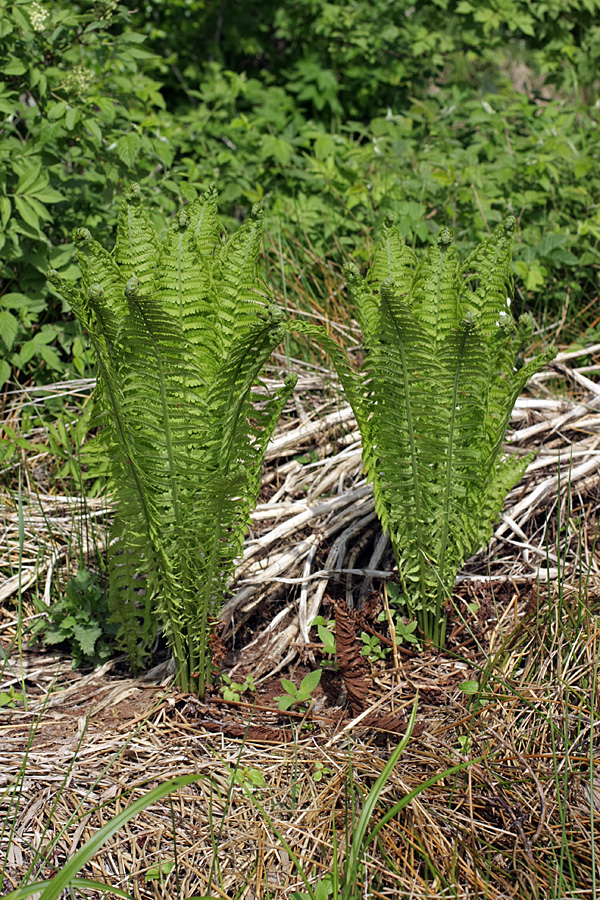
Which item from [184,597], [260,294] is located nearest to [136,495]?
[184,597]

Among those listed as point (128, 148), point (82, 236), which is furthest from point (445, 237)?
point (128, 148)

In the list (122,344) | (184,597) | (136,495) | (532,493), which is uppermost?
(122,344)

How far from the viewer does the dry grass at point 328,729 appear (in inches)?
56.5

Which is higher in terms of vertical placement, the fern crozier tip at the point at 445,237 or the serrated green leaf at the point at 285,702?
the fern crozier tip at the point at 445,237

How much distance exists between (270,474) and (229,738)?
38.7 inches

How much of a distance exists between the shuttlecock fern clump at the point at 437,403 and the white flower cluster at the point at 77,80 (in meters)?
1.68

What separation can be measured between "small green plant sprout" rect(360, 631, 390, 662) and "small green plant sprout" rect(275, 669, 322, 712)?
0.48 ft

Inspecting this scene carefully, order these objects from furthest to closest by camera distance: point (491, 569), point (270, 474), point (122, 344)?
point (270, 474) → point (491, 569) → point (122, 344)

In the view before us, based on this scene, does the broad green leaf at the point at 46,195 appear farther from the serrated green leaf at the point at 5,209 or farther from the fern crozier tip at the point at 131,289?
the fern crozier tip at the point at 131,289

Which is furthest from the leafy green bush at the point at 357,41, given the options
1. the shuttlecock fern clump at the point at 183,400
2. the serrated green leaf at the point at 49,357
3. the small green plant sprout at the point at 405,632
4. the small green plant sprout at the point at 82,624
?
the small green plant sprout at the point at 405,632

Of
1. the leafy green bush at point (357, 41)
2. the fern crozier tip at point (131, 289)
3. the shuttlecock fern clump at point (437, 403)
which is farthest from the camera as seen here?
the leafy green bush at point (357, 41)

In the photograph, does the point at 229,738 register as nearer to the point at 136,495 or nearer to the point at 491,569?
the point at 136,495

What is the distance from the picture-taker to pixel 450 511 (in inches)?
70.1

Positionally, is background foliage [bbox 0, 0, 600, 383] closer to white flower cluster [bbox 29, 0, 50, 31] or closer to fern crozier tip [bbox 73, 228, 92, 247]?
white flower cluster [bbox 29, 0, 50, 31]
